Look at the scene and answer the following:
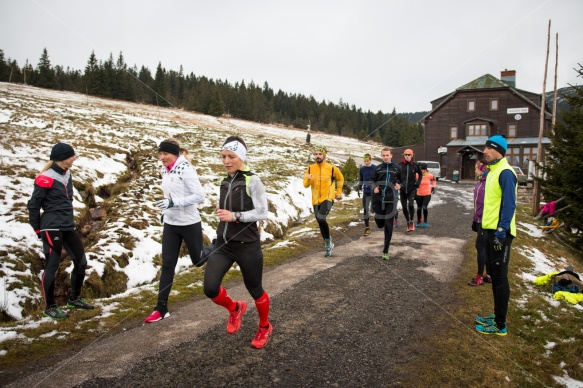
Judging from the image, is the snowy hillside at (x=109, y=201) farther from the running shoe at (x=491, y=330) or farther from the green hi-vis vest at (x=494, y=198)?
the green hi-vis vest at (x=494, y=198)

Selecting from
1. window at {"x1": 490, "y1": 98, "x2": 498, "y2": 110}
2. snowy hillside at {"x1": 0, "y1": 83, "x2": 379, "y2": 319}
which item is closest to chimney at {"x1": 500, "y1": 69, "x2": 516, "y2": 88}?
window at {"x1": 490, "y1": 98, "x2": 498, "y2": 110}

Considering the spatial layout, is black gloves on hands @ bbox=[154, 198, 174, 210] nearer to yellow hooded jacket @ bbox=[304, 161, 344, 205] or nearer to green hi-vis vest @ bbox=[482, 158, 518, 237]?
yellow hooded jacket @ bbox=[304, 161, 344, 205]

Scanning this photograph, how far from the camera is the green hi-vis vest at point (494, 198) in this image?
4926 millimetres

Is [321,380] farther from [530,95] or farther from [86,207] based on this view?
[530,95]

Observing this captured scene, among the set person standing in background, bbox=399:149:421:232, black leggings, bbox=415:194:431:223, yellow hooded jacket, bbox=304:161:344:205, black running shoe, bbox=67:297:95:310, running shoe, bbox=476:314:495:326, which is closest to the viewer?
running shoe, bbox=476:314:495:326

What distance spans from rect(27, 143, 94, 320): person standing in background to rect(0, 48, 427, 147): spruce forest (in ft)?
165

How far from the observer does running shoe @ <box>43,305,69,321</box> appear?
5152mm

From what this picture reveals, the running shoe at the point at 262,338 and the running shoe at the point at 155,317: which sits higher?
the running shoe at the point at 262,338

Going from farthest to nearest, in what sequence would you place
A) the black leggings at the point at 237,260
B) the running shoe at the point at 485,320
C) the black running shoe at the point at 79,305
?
the black running shoe at the point at 79,305 → the running shoe at the point at 485,320 → the black leggings at the point at 237,260

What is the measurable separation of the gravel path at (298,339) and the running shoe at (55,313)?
112 centimetres

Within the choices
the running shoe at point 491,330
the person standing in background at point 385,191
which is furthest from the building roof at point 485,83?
the running shoe at point 491,330

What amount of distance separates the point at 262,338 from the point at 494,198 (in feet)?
12.2

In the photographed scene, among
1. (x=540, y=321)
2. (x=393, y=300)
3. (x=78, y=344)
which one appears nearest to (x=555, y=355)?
(x=540, y=321)

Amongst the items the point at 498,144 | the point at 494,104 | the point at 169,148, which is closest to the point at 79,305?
the point at 169,148
